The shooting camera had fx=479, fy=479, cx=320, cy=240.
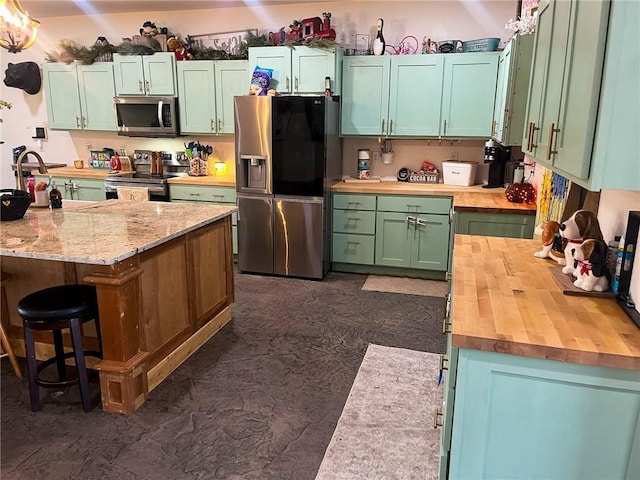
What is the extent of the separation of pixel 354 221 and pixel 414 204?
599mm

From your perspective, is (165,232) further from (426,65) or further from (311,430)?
(426,65)

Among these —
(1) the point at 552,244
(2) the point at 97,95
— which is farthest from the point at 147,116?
(1) the point at 552,244

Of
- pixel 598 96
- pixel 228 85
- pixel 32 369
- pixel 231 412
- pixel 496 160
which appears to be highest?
pixel 228 85

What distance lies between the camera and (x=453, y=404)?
1.54m

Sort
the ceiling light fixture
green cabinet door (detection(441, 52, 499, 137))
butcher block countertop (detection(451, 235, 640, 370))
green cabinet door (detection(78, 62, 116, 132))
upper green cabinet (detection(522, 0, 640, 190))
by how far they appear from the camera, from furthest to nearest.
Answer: green cabinet door (detection(78, 62, 116, 132)) < green cabinet door (detection(441, 52, 499, 137)) < the ceiling light fixture < butcher block countertop (detection(451, 235, 640, 370)) < upper green cabinet (detection(522, 0, 640, 190))

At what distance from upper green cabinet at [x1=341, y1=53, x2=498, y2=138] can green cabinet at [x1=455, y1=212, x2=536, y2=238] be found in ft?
3.98

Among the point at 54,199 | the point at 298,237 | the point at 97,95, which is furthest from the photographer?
the point at 97,95

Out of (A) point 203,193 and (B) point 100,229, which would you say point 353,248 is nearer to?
(A) point 203,193

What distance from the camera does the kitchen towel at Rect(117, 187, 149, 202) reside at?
5.04 metres

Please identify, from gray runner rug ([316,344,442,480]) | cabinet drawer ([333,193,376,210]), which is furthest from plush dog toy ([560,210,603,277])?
cabinet drawer ([333,193,376,210])

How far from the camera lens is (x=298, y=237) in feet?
15.0

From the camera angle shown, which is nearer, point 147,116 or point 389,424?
point 389,424

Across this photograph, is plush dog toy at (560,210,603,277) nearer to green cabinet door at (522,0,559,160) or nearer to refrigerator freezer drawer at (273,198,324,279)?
green cabinet door at (522,0,559,160)

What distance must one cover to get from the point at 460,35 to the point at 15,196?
3980mm
